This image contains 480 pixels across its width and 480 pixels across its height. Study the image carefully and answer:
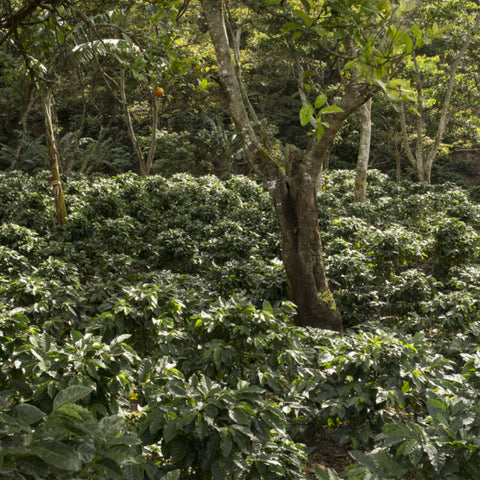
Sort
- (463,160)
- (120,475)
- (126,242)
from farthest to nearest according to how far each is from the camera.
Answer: (463,160) < (126,242) < (120,475)

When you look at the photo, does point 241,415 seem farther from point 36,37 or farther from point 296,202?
point 36,37

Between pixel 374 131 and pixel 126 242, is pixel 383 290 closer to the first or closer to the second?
pixel 126 242

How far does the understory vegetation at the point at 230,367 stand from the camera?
1878mm

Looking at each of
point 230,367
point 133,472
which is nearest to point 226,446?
point 133,472

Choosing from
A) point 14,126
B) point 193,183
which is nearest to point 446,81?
point 193,183

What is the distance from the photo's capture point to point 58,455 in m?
1.24

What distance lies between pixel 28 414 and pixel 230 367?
1.85m

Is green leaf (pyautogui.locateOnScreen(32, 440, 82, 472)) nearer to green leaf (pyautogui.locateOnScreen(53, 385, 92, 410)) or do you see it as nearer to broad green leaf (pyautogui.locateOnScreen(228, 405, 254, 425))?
green leaf (pyautogui.locateOnScreen(53, 385, 92, 410))

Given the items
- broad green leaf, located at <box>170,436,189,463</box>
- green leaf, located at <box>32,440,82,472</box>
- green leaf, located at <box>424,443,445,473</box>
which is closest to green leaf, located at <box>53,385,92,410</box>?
green leaf, located at <box>32,440,82,472</box>

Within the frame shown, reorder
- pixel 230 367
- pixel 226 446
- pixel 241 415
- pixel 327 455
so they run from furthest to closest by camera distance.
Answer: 1. pixel 327 455
2. pixel 230 367
3. pixel 241 415
4. pixel 226 446

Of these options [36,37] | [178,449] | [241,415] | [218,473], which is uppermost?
[36,37]

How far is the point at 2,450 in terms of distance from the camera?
47.8 inches

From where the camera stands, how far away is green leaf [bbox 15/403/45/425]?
1.37m

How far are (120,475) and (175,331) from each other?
5.65ft
